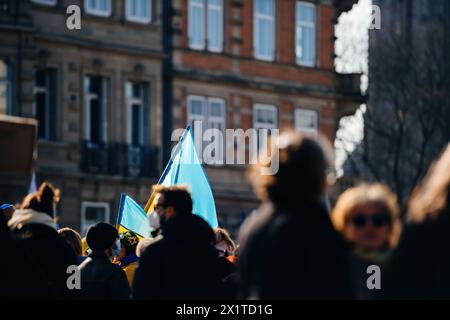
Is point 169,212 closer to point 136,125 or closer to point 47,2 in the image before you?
point 47,2

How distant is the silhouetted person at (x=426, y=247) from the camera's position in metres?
7.57

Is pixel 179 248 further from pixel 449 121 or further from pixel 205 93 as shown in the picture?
pixel 449 121

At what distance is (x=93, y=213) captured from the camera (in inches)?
1540

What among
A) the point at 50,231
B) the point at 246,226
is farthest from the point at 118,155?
the point at 246,226

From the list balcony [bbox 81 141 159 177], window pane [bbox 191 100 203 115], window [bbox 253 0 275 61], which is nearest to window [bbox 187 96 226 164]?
window pane [bbox 191 100 203 115]

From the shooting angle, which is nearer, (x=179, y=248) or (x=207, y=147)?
(x=179, y=248)

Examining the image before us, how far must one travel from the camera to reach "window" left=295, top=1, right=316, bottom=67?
4519cm

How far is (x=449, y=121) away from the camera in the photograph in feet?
153

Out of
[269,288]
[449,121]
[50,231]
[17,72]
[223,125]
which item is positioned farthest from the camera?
[449,121]

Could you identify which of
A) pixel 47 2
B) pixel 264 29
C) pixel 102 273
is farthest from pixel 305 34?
pixel 102 273

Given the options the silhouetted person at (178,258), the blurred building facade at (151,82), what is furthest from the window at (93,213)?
the silhouetted person at (178,258)

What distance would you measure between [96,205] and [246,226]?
31.0 metres

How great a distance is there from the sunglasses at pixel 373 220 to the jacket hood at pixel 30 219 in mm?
3452

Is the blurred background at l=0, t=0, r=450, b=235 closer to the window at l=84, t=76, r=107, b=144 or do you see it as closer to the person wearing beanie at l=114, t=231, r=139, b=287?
the window at l=84, t=76, r=107, b=144
